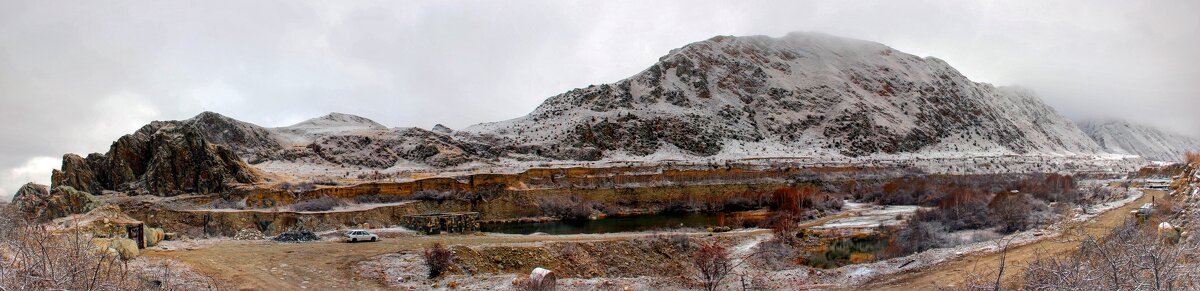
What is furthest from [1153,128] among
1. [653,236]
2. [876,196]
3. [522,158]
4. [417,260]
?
[417,260]

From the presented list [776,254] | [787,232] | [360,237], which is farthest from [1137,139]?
[360,237]

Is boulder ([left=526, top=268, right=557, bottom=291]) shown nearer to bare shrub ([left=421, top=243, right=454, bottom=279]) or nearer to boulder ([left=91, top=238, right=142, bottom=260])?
bare shrub ([left=421, top=243, right=454, bottom=279])

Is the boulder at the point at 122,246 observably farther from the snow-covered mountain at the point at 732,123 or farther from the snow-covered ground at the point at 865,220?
the snow-covered mountain at the point at 732,123

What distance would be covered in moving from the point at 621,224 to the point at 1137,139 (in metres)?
115

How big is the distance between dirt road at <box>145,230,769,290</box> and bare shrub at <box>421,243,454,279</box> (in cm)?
156

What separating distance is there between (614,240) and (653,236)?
5.07ft

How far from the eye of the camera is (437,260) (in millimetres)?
16969

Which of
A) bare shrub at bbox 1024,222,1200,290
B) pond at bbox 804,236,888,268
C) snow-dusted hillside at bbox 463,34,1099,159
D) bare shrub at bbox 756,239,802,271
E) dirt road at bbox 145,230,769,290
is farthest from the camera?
snow-dusted hillside at bbox 463,34,1099,159

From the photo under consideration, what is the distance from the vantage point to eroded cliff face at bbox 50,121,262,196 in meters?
30.5

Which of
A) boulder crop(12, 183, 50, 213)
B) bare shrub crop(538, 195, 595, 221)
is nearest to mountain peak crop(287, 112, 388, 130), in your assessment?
bare shrub crop(538, 195, 595, 221)

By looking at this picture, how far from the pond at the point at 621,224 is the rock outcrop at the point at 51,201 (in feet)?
49.7

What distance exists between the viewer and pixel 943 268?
51.9ft

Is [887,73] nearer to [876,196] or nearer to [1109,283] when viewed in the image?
[876,196]

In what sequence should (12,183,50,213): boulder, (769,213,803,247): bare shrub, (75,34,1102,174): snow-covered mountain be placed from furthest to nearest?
(75,34,1102,174): snow-covered mountain < (769,213,803,247): bare shrub < (12,183,50,213): boulder
